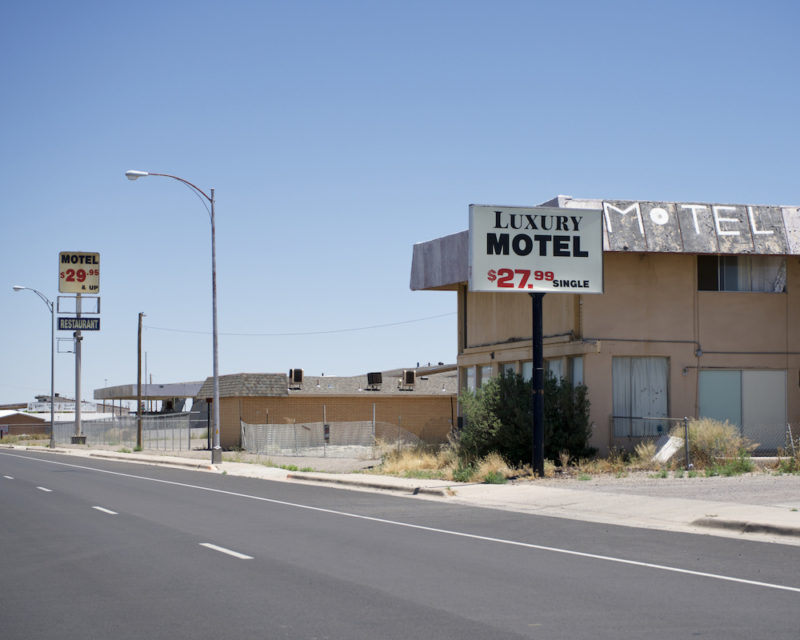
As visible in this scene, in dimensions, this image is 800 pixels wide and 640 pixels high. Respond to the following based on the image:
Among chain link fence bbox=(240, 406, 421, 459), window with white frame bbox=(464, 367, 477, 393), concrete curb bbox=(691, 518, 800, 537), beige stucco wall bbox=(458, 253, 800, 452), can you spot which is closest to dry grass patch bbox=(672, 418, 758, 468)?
beige stucco wall bbox=(458, 253, 800, 452)

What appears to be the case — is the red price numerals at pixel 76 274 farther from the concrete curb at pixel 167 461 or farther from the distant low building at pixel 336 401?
the concrete curb at pixel 167 461

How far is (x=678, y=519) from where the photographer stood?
16.4 m

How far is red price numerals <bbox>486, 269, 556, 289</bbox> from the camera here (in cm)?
2434

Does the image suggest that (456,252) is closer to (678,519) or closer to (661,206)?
(661,206)

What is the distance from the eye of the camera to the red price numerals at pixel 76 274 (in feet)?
249

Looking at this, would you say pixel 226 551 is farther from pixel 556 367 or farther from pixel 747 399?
pixel 747 399

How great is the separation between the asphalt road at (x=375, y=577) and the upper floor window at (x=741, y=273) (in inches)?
514

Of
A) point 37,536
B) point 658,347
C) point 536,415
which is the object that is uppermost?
point 658,347

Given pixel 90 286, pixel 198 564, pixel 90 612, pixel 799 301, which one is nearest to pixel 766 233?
pixel 799 301

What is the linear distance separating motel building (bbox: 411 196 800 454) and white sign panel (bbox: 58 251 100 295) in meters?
54.2

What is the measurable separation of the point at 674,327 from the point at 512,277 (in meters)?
6.55

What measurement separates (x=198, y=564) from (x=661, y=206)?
19.2m

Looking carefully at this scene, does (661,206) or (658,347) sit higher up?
(661,206)

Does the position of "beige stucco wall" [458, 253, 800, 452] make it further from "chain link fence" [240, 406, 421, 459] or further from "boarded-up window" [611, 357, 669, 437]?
"chain link fence" [240, 406, 421, 459]
